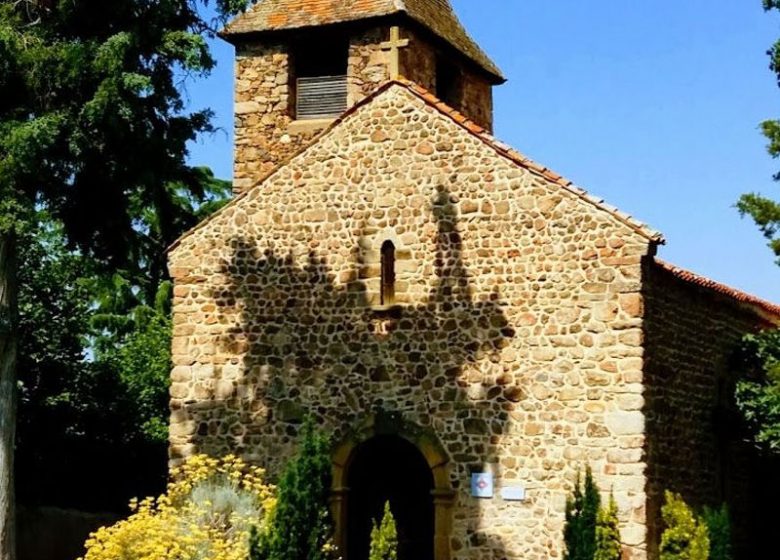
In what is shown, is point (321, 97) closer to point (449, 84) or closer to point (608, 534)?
point (449, 84)

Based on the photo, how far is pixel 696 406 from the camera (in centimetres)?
1728

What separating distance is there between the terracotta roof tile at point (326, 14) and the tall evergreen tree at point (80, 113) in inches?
72.5

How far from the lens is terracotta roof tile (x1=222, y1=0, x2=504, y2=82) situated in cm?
1997

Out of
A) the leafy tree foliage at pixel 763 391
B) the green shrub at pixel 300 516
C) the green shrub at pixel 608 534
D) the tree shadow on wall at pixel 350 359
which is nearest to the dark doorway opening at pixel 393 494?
the tree shadow on wall at pixel 350 359

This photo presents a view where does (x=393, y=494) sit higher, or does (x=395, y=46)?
(x=395, y=46)

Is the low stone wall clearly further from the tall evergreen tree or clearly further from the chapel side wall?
the chapel side wall

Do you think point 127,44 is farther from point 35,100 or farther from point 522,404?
point 522,404

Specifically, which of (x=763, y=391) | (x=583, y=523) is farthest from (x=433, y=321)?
(x=763, y=391)

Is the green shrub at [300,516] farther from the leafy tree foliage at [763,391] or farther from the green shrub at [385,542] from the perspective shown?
the leafy tree foliage at [763,391]

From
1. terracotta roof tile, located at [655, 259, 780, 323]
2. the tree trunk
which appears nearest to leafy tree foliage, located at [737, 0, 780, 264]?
terracotta roof tile, located at [655, 259, 780, 323]

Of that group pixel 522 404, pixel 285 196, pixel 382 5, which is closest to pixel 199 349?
pixel 285 196

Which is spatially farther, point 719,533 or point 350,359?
point 350,359

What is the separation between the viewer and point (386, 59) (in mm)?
19797

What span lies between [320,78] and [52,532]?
370 inches
